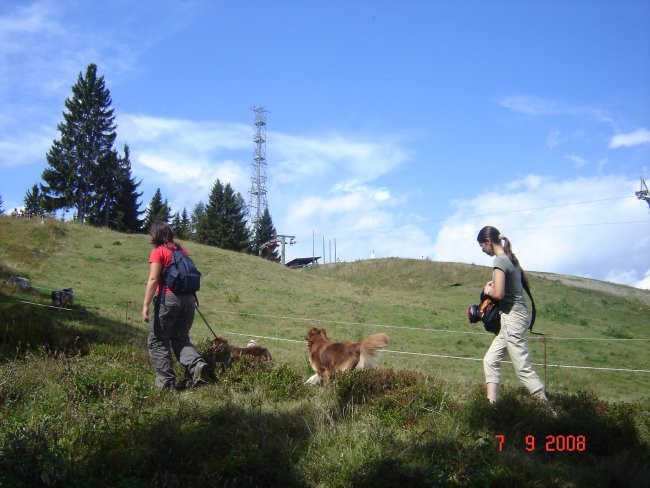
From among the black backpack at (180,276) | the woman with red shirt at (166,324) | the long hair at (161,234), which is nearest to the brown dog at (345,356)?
the woman with red shirt at (166,324)

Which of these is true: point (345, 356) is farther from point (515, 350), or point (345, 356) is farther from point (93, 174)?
point (93, 174)

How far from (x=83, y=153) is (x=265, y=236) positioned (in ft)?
81.7

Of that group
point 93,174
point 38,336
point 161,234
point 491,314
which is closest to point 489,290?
point 491,314

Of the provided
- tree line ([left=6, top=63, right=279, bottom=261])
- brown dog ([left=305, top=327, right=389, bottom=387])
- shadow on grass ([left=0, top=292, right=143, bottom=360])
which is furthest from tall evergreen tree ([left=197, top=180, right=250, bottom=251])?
brown dog ([left=305, top=327, right=389, bottom=387])

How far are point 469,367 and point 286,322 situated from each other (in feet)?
24.0

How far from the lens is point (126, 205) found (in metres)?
53.9

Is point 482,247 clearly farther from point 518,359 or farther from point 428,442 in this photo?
point 428,442

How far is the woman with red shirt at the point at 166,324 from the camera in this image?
5.64 metres

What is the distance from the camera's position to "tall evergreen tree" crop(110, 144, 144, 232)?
173 feet

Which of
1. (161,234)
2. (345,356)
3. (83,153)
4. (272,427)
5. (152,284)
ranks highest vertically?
(83,153)

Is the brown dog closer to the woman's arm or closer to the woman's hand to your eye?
the woman's hand

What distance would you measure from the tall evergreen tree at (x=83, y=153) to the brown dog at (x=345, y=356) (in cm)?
5055

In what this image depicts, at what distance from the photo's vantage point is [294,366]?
7188 millimetres

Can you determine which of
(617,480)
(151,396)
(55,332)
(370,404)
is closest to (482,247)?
(370,404)
